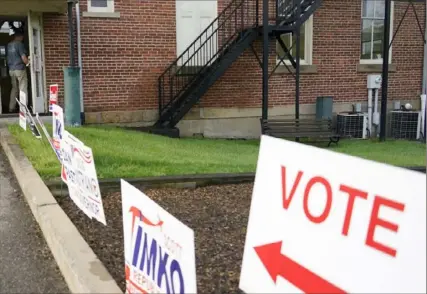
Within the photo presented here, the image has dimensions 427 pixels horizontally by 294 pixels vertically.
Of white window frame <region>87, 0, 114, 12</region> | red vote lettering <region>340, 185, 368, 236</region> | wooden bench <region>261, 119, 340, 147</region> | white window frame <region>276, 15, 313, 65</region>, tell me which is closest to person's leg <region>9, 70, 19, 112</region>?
white window frame <region>87, 0, 114, 12</region>

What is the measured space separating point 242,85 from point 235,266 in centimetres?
966

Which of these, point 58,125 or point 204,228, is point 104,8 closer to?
point 58,125

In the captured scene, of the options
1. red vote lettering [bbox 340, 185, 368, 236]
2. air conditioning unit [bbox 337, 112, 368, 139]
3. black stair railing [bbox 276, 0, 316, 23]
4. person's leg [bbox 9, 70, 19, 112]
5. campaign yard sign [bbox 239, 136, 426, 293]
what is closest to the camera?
campaign yard sign [bbox 239, 136, 426, 293]

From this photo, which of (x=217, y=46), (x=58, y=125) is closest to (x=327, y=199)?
(x=58, y=125)

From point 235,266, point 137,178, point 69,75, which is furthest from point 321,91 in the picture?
point 235,266

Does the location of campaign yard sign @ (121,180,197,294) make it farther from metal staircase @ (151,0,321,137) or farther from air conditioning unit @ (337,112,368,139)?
air conditioning unit @ (337,112,368,139)

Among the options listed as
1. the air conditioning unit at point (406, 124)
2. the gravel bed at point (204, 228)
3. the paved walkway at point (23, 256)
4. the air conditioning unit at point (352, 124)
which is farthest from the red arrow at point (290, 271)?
the air conditioning unit at point (406, 124)

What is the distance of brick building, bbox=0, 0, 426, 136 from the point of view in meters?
11.5

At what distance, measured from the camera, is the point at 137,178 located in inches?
246

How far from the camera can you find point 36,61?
11.1m

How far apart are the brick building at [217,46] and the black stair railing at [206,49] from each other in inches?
7.3

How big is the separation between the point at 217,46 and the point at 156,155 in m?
5.40

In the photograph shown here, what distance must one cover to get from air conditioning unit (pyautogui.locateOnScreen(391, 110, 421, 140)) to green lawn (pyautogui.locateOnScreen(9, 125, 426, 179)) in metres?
2.67

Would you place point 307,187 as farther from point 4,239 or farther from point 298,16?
point 298,16
